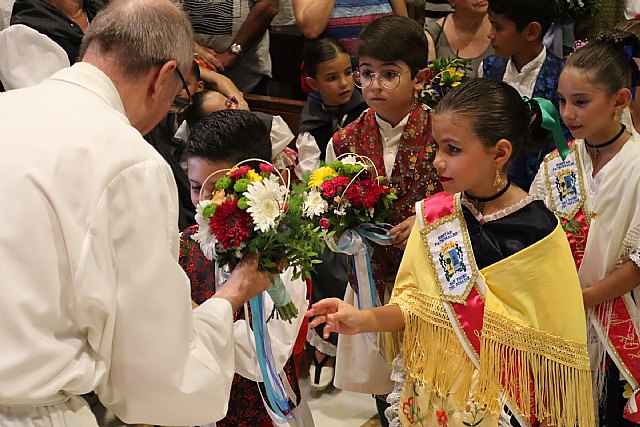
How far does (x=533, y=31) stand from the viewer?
3.79 m

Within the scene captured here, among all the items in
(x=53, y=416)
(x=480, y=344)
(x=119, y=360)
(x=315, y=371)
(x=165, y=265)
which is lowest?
(x=315, y=371)

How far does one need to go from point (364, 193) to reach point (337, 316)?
0.45 meters

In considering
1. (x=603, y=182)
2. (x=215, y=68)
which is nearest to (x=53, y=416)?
(x=603, y=182)

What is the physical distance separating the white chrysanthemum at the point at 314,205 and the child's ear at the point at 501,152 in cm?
52

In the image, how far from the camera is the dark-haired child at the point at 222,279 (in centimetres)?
260

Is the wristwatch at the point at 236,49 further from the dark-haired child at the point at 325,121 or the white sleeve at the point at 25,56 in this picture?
the white sleeve at the point at 25,56

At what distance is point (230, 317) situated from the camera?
2.09 m

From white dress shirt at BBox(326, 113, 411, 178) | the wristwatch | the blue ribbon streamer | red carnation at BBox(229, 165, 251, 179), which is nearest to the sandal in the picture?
white dress shirt at BBox(326, 113, 411, 178)

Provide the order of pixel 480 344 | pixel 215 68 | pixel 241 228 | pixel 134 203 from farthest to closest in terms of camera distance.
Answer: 1. pixel 215 68
2. pixel 480 344
3. pixel 241 228
4. pixel 134 203

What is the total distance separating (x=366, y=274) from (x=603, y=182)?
85 cm

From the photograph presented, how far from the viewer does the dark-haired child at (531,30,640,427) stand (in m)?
2.84

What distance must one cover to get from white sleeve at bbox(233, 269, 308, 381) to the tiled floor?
1.31 meters

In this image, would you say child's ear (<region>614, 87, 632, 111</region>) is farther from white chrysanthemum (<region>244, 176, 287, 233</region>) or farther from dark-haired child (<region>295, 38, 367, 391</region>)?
dark-haired child (<region>295, 38, 367, 391</region>)

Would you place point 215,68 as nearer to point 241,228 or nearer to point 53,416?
point 241,228
